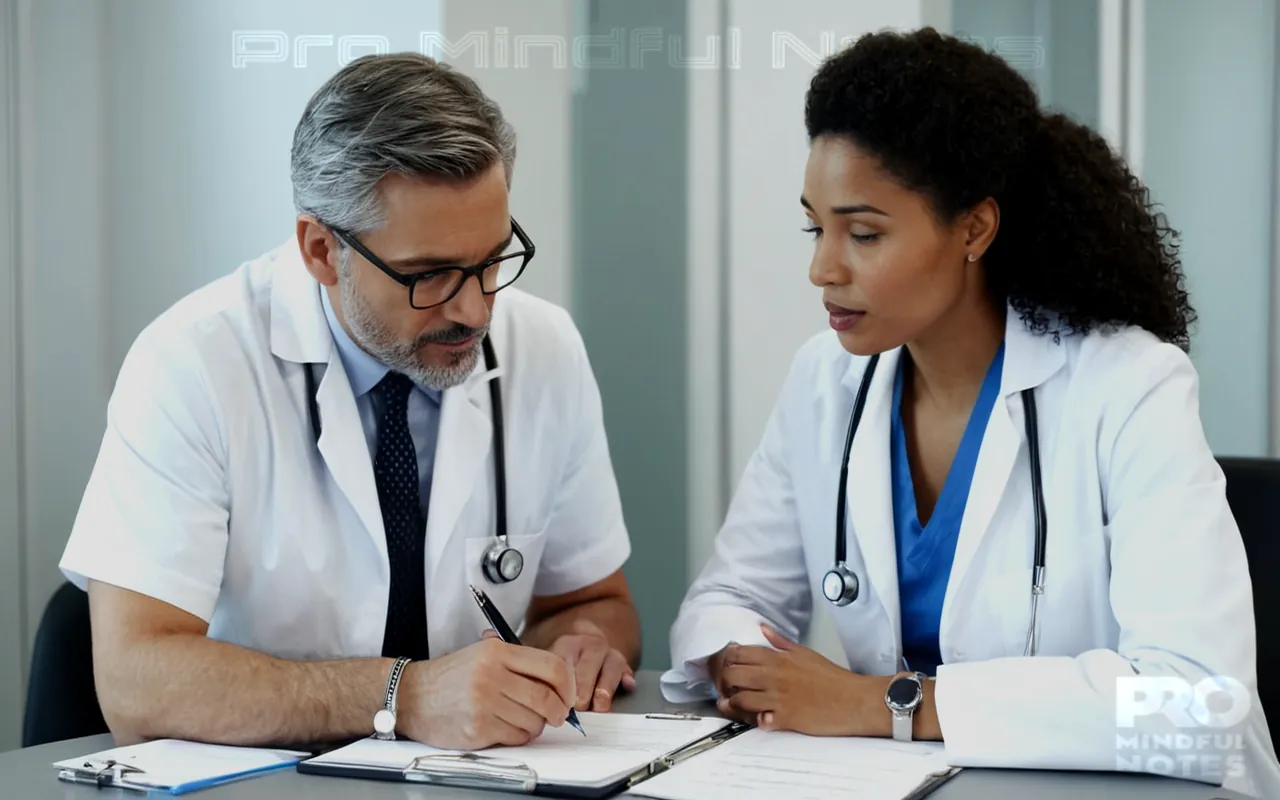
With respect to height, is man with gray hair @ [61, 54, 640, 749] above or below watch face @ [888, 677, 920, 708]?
above

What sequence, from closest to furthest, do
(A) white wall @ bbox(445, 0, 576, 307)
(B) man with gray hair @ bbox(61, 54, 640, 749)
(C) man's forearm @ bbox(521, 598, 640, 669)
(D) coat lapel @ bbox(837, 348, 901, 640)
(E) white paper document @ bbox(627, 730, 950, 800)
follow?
(E) white paper document @ bbox(627, 730, 950, 800) → (B) man with gray hair @ bbox(61, 54, 640, 749) → (D) coat lapel @ bbox(837, 348, 901, 640) → (C) man's forearm @ bbox(521, 598, 640, 669) → (A) white wall @ bbox(445, 0, 576, 307)

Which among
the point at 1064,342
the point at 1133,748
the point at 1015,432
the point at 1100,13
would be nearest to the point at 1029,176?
the point at 1064,342

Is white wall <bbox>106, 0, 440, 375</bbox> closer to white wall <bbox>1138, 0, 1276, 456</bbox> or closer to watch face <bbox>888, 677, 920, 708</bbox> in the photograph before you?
white wall <bbox>1138, 0, 1276, 456</bbox>

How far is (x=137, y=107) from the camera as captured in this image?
262 cm

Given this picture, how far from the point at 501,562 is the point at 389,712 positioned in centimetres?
36

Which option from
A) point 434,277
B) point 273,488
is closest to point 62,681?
point 273,488

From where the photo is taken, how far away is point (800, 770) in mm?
1212

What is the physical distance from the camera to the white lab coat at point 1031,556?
1274 mm

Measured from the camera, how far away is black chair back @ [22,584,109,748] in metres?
1.61

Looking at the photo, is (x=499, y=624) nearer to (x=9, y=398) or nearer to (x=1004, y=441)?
(x=1004, y=441)

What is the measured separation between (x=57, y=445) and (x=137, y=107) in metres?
0.72

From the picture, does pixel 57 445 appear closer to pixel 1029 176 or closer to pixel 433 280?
pixel 433 280

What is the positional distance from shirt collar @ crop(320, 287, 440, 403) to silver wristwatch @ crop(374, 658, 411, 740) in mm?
448

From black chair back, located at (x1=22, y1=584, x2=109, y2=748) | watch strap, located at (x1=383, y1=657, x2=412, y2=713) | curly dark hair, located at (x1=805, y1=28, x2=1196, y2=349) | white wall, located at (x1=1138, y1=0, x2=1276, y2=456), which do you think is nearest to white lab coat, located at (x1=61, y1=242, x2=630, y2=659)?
black chair back, located at (x1=22, y1=584, x2=109, y2=748)
